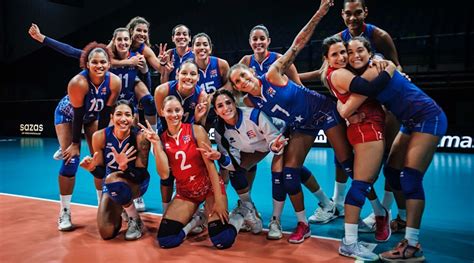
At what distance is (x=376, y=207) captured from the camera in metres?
3.42

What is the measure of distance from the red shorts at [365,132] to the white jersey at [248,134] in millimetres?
659

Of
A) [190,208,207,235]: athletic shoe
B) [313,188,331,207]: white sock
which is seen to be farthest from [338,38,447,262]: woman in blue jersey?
[190,208,207,235]: athletic shoe

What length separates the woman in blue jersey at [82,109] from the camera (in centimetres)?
371

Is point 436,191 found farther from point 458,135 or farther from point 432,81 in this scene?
point 432,81

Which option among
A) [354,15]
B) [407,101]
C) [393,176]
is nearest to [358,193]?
[393,176]

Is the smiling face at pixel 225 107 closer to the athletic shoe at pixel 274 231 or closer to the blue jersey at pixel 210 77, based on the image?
the blue jersey at pixel 210 77

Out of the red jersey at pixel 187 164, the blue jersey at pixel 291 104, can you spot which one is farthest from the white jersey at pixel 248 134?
the red jersey at pixel 187 164

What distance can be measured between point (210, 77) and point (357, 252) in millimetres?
2254

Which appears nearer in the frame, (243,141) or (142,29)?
(243,141)

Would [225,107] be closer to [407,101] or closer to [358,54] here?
[358,54]

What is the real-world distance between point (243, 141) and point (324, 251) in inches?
44.6

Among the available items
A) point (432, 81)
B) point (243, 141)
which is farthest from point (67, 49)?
point (432, 81)

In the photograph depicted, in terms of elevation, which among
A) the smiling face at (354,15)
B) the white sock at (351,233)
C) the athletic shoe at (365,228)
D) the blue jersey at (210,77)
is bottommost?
the athletic shoe at (365,228)

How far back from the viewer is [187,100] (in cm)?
382
